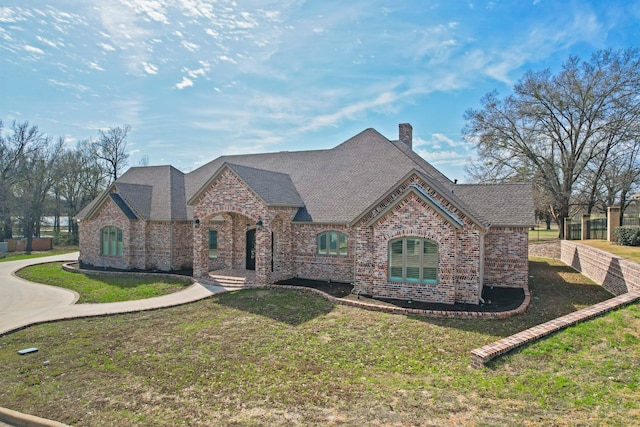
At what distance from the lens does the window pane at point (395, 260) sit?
13445mm

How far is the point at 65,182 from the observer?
4419 centimetres

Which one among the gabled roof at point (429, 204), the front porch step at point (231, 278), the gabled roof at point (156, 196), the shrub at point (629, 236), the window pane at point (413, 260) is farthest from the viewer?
the gabled roof at point (156, 196)

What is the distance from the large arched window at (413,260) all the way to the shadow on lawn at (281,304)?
2750mm

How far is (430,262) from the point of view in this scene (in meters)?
13.1

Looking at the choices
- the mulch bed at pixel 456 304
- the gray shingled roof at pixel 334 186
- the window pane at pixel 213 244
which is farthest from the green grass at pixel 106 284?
the mulch bed at pixel 456 304

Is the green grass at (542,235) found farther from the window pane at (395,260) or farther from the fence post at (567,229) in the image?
the window pane at (395,260)

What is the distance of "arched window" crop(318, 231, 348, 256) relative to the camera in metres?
16.7

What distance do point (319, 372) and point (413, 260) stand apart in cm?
669

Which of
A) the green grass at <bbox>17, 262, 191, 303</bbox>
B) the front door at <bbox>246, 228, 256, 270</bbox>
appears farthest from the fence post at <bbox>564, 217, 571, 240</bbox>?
the green grass at <bbox>17, 262, 191, 303</bbox>

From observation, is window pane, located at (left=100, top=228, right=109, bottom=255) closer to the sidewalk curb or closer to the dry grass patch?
the sidewalk curb

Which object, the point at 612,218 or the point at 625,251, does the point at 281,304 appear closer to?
the point at 625,251

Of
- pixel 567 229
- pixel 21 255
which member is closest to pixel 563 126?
pixel 567 229

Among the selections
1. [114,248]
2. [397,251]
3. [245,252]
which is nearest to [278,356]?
[397,251]

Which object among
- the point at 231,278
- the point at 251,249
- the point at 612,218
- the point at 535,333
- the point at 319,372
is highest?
the point at 612,218
